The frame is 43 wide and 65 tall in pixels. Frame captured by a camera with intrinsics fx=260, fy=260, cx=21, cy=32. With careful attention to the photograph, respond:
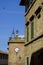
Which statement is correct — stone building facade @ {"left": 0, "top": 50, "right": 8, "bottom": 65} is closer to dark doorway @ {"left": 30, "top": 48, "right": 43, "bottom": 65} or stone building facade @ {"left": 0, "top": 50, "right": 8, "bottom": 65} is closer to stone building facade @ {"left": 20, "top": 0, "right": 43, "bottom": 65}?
stone building facade @ {"left": 20, "top": 0, "right": 43, "bottom": 65}

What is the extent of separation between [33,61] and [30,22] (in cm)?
359

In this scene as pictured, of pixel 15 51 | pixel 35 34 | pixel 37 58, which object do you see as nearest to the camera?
pixel 37 58

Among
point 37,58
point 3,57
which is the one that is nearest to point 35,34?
point 37,58

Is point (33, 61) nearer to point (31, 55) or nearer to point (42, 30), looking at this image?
point (31, 55)

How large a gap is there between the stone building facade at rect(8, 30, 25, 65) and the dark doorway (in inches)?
540

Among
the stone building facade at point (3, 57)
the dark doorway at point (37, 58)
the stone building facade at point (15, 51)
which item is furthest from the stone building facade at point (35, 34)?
the stone building facade at point (3, 57)

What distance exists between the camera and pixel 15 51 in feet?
120

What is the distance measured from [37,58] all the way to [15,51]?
51.4 ft

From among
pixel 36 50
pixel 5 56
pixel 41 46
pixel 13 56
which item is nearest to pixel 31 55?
pixel 36 50

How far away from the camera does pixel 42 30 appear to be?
60.1 feet

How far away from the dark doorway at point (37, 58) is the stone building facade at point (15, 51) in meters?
13.7

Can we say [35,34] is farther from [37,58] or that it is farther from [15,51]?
[15,51]

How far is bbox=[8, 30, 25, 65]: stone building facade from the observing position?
3638 cm

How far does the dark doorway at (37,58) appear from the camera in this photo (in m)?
19.6
